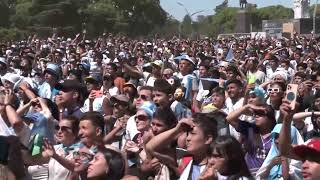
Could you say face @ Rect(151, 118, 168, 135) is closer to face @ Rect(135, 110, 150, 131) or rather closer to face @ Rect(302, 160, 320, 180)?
face @ Rect(135, 110, 150, 131)

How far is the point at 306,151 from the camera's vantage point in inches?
190

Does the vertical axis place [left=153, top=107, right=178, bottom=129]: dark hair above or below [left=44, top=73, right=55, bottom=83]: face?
above

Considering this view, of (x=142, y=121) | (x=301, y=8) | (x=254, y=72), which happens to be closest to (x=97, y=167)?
(x=142, y=121)

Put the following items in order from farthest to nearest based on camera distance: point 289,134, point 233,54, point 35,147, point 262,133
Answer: point 233,54 → point 262,133 → point 35,147 → point 289,134

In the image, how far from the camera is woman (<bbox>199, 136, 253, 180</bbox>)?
213 inches

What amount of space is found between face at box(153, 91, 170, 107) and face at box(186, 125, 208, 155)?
8.46 feet

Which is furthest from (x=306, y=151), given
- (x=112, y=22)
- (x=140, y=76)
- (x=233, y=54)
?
(x=112, y=22)

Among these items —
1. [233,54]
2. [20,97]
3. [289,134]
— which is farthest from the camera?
[233,54]

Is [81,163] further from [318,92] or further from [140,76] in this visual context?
[140,76]

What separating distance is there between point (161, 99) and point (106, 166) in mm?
3297

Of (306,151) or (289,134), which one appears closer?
(306,151)

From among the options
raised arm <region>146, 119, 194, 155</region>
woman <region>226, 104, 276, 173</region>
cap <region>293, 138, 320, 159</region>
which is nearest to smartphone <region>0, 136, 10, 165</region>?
raised arm <region>146, 119, 194, 155</region>

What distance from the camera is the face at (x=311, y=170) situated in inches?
186

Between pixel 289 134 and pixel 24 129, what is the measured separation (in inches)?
103
